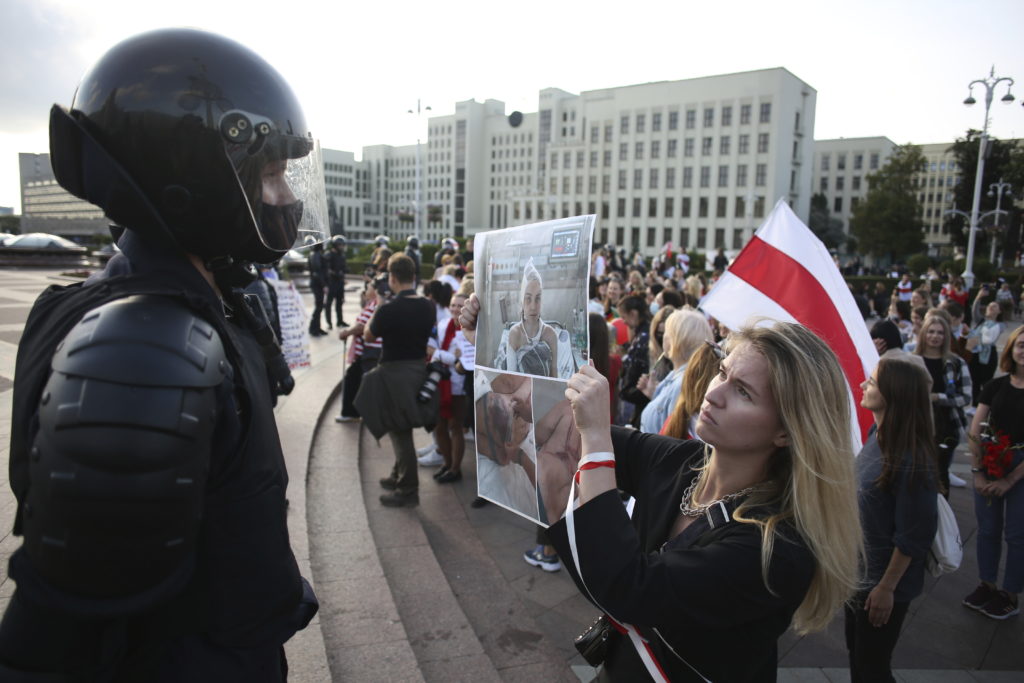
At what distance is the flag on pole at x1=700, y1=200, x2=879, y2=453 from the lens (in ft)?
12.3

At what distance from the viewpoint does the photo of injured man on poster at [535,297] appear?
1.60 meters

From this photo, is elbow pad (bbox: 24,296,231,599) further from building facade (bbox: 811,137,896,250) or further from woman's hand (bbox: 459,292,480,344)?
building facade (bbox: 811,137,896,250)

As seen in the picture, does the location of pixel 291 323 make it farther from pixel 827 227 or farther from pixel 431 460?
pixel 827 227

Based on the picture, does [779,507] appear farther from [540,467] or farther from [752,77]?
[752,77]

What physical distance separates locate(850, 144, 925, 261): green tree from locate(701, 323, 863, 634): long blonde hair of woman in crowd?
65086 mm

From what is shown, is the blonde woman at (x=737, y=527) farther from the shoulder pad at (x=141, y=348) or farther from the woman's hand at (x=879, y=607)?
the woman's hand at (x=879, y=607)

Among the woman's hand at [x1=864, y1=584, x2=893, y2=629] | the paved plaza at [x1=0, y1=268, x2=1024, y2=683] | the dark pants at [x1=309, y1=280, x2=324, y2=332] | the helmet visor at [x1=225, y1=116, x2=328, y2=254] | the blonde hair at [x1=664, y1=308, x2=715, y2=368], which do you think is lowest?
the paved plaza at [x1=0, y1=268, x2=1024, y2=683]

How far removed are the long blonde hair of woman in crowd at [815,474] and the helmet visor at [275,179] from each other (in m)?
1.23

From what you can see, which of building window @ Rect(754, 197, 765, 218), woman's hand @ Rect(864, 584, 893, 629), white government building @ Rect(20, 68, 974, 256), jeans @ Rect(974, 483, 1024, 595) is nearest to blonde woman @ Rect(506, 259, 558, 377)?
woman's hand @ Rect(864, 584, 893, 629)

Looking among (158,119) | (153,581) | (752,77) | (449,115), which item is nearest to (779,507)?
(153,581)

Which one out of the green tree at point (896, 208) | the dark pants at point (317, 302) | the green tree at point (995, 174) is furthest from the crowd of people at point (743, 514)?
the green tree at point (896, 208)

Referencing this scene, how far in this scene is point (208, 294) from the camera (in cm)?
124

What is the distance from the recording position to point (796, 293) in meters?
4.03

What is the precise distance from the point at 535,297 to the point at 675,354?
9.07 feet
